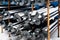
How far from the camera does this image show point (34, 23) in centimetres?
237

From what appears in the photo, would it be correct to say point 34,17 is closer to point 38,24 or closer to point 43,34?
point 38,24

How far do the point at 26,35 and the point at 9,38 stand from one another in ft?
1.65

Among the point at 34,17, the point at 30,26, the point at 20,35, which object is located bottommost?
the point at 20,35

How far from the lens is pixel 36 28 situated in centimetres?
245

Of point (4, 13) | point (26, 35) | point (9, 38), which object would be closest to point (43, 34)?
point (26, 35)

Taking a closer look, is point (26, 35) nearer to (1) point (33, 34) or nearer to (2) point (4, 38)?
(1) point (33, 34)

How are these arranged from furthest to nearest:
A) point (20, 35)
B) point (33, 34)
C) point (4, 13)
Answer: point (4, 13) → point (20, 35) → point (33, 34)

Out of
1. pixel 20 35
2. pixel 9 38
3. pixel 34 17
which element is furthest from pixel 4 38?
pixel 34 17

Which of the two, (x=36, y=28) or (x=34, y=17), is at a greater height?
(x=34, y=17)

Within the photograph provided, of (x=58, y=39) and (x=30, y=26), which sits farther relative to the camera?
(x=58, y=39)

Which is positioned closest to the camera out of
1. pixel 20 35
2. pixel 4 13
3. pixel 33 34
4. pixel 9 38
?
pixel 33 34

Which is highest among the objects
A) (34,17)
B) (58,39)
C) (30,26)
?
(34,17)

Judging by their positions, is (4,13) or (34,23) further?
(4,13)

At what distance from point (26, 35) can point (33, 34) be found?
14cm
